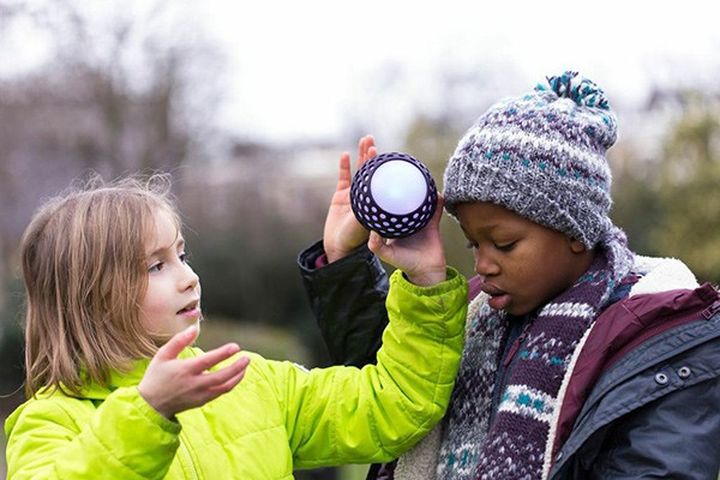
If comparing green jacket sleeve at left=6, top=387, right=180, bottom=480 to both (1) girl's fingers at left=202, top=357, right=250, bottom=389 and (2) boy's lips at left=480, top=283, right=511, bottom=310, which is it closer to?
(1) girl's fingers at left=202, top=357, right=250, bottom=389

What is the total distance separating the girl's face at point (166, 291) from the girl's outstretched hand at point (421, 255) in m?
0.49

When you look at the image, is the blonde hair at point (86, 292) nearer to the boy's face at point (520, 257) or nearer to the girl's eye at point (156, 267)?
the girl's eye at point (156, 267)

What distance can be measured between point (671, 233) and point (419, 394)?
10.2 metres

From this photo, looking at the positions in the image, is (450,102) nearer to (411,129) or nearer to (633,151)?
(411,129)

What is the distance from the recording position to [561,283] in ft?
8.55

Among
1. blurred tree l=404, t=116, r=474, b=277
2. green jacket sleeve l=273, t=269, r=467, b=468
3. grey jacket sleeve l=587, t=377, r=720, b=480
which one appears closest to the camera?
grey jacket sleeve l=587, t=377, r=720, b=480

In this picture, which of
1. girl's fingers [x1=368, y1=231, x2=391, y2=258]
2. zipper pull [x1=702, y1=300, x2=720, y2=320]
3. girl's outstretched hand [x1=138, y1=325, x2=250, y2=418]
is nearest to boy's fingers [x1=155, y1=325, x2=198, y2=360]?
girl's outstretched hand [x1=138, y1=325, x2=250, y2=418]

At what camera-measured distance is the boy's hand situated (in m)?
3.02

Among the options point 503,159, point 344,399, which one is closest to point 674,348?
point 503,159

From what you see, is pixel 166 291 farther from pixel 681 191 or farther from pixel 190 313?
pixel 681 191

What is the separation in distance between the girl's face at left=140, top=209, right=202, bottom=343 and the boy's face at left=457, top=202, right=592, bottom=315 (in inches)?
26.7

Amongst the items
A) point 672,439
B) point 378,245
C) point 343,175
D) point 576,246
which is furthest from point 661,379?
Answer: point 343,175

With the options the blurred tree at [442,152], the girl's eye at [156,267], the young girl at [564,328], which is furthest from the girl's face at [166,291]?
the blurred tree at [442,152]

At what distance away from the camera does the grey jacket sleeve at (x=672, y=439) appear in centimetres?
226
